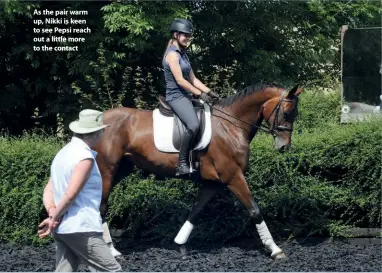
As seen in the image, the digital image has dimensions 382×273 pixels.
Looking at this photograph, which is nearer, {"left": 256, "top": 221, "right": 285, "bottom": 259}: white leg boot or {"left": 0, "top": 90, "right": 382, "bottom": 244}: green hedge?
{"left": 256, "top": 221, "right": 285, "bottom": 259}: white leg boot

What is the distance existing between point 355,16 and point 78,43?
19.0 feet

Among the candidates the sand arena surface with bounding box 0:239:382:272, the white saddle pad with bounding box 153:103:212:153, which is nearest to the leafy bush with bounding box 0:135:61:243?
the sand arena surface with bounding box 0:239:382:272

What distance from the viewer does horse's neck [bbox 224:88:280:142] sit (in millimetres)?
9008

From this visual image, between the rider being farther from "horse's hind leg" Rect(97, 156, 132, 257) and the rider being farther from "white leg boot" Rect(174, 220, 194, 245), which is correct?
"horse's hind leg" Rect(97, 156, 132, 257)

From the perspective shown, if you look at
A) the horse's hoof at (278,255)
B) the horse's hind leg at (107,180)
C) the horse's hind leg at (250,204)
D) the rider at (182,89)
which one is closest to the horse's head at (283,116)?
the horse's hind leg at (250,204)

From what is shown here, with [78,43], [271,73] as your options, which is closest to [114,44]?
[78,43]

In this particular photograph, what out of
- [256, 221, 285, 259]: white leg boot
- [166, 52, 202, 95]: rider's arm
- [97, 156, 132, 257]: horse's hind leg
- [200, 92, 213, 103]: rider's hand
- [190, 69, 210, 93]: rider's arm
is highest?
[166, 52, 202, 95]: rider's arm

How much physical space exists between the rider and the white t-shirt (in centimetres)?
332

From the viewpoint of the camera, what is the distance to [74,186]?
528cm

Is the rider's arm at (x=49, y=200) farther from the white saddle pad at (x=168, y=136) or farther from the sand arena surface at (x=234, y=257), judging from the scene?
the white saddle pad at (x=168, y=136)

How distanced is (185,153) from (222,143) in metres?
0.48

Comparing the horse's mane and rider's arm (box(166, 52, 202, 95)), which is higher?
rider's arm (box(166, 52, 202, 95))

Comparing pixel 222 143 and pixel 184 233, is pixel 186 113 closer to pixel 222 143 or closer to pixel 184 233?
pixel 222 143

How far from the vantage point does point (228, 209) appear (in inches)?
387
